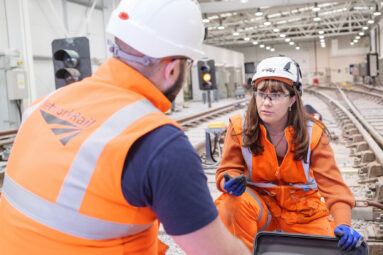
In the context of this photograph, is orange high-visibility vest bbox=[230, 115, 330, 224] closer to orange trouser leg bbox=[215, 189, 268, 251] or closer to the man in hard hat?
orange trouser leg bbox=[215, 189, 268, 251]

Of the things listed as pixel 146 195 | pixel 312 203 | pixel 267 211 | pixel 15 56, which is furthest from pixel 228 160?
pixel 15 56

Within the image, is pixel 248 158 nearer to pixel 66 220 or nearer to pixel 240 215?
pixel 240 215

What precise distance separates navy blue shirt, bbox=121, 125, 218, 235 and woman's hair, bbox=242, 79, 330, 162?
5.56 feet

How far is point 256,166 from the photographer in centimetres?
303

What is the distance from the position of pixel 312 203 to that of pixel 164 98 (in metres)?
1.81

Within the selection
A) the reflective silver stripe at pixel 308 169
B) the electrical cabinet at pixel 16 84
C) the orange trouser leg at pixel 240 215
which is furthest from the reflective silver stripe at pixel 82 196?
the electrical cabinet at pixel 16 84

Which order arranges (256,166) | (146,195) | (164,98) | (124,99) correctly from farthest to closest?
(256,166) < (164,98) < (124,99) < (146,195)

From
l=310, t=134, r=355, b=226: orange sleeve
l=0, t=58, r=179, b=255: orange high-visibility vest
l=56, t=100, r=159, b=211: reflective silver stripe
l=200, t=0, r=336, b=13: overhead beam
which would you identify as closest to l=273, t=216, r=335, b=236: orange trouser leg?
l=310, t=134, r=355, b=226: orange sleeve

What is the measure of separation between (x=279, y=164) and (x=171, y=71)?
171 centimetres

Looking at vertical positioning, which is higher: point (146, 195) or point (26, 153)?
point (26, 153)

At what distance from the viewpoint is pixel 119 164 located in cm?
127

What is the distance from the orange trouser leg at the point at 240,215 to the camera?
110 inches

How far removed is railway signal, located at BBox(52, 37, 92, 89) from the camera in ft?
25.7

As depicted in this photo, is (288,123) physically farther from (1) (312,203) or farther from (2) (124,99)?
(2) (124,99)
